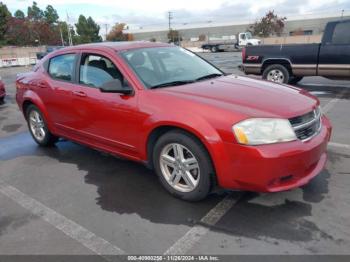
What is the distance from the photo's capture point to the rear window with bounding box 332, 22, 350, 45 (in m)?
8.62

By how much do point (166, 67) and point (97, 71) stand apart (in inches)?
35.2

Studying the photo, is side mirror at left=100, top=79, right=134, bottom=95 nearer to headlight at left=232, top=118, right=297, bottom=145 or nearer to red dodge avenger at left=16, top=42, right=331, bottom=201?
red dodge avenger at left=16, top=42, right=331, bottom=201

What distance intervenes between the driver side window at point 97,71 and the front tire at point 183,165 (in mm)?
985

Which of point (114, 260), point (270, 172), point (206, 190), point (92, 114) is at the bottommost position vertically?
point (114, 260)

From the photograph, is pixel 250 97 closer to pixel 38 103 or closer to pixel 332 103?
pixel 38 103

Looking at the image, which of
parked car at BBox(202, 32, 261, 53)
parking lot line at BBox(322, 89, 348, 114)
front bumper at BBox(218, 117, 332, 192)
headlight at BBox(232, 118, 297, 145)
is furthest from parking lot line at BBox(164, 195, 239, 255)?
parked car at BBox(202, 32, 261, 53)

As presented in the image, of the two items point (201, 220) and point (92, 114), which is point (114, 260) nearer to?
point (201, 220)

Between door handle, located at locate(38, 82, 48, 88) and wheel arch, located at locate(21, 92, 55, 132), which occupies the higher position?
door handle, located at locate(38, 82, 48, 88)

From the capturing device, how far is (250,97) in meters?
3.52

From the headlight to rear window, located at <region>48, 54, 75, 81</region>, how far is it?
8.83ft

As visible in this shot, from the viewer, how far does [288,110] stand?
3295mm

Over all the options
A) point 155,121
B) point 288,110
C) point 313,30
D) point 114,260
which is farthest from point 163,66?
point 313,30

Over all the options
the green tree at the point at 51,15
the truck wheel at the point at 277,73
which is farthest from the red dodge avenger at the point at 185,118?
the green tree at the point at 51,15

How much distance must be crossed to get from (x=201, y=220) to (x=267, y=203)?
740 mm
